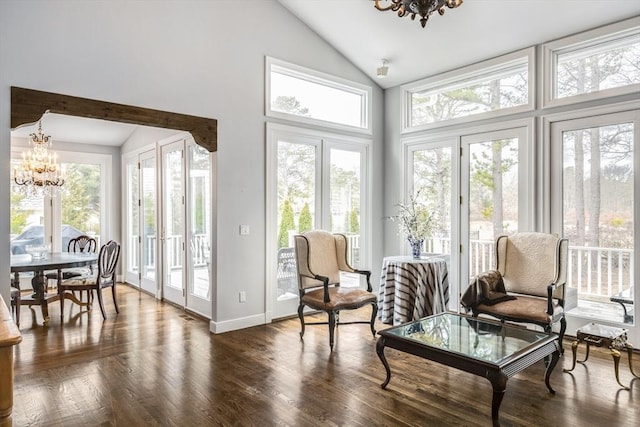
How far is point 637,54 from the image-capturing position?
3.96m

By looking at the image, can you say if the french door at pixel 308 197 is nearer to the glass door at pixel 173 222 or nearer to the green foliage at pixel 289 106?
the green foliage at pixel 289 106

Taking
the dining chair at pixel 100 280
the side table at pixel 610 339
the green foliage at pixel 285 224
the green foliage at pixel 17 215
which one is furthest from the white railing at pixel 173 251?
the side table at pixel 610 339

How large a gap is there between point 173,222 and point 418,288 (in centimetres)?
354

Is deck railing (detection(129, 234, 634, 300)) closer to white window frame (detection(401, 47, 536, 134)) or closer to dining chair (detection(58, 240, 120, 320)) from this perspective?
dining chair (detection(58, 240, 120, 320))

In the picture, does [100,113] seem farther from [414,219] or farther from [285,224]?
[414,219]

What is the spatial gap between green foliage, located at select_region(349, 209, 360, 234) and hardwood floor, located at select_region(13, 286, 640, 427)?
5.76 feet

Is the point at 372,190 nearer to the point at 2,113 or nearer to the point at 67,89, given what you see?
the point at 67,89

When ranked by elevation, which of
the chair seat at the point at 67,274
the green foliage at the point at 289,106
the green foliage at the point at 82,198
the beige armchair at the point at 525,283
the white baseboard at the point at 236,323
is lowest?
the white baseboard at the point at 236,323

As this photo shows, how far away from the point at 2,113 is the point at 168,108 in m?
1.35

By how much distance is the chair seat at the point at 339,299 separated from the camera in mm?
4062

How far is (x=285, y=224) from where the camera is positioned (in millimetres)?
5164

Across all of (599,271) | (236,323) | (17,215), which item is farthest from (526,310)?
(17,215)

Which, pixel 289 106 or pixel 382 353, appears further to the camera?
pixel 289 106

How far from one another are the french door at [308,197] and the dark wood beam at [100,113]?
0.83 m
